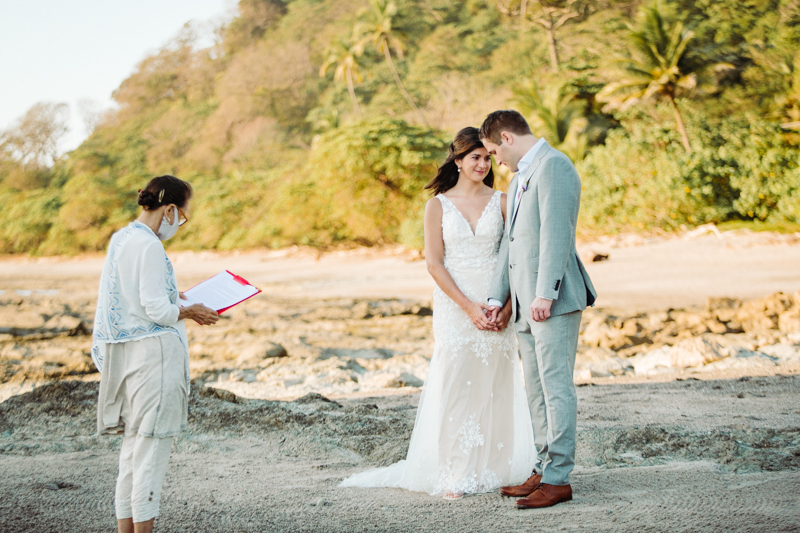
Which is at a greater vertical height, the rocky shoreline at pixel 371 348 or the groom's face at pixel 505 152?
the groom's face at pixel 505 152

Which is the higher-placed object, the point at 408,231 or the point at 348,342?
the point at 408,231

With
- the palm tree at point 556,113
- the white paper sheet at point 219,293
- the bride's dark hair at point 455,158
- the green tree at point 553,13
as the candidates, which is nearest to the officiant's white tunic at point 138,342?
the white paper sheet at point 219,293

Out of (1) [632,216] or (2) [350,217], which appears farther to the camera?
(2) [350,217]

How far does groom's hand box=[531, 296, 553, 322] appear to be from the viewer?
2.76m

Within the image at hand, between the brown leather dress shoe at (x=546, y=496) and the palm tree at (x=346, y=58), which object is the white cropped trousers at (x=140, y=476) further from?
the palm tree at (x=346, y=58)

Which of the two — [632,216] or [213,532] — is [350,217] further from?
[213,532]

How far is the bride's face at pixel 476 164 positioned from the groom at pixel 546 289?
0.16 m

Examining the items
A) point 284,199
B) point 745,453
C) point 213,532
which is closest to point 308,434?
point 213,532

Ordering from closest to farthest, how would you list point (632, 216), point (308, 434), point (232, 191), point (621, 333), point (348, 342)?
point (308, 434) < point (621, 333) < point (348, 342) < point (632, 216) < point (232, 191)

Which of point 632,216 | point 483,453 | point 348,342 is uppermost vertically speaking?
point 632,216

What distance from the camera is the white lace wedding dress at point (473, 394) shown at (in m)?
3.16

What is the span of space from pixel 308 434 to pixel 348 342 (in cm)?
548

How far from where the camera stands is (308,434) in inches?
171

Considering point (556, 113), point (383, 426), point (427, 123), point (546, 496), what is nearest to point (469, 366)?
point (546, 496)
